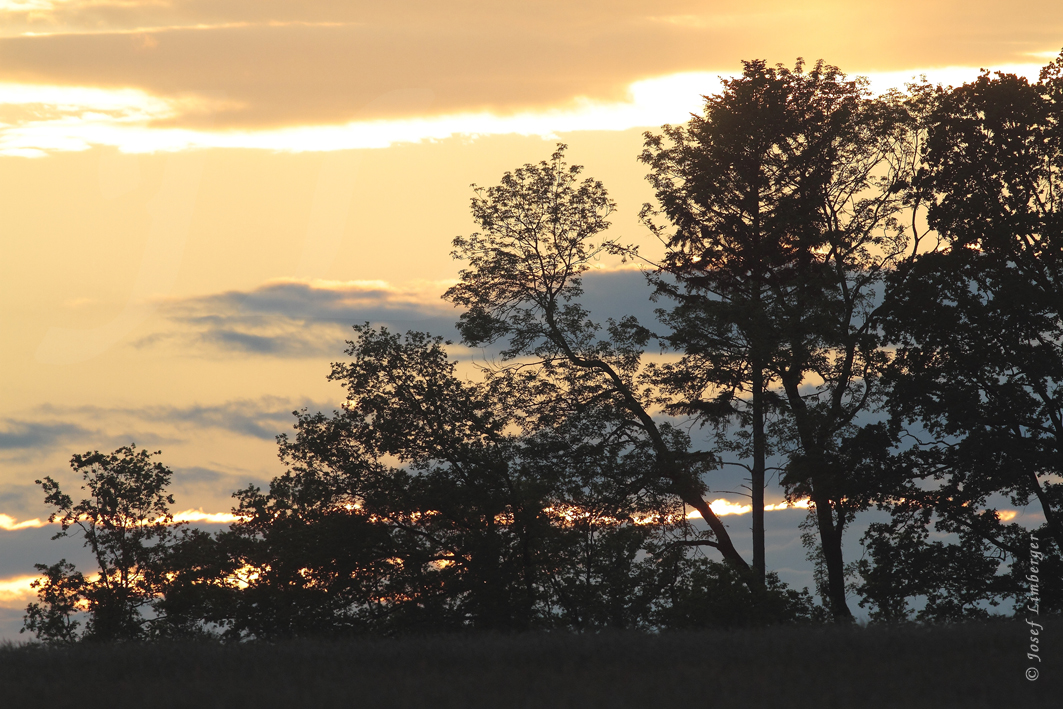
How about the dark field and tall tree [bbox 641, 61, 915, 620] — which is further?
tall tree [bbox 641, 61, 915, 620]

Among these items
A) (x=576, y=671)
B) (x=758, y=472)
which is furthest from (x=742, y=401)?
(x=576, y=671)

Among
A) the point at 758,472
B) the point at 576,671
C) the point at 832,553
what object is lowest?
the point at 576,671

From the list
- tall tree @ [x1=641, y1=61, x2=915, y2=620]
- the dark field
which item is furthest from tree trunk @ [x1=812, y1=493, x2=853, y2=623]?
the dark field

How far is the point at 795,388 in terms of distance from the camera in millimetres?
33750

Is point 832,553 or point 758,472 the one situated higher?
point 758,472

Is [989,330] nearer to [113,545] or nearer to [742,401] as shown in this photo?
[742,401]

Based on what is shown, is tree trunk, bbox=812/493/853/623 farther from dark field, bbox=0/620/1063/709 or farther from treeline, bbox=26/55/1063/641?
dark field, bbox=0/620/1063/709

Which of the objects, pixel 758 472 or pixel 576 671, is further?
pixel 758 472

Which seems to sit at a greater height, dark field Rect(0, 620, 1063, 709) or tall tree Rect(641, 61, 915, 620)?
tall tree Rect(641, 61, 915, 620)

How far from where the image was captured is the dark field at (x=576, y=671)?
1185 centimetres

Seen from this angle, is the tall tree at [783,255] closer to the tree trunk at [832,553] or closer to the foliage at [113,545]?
the tree trunk at [832,553]

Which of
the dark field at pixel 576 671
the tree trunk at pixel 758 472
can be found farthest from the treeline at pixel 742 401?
the dark field at pixel 576 671

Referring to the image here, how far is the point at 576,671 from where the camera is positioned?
1339 centimetres

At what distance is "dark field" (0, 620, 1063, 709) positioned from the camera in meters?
11.9
